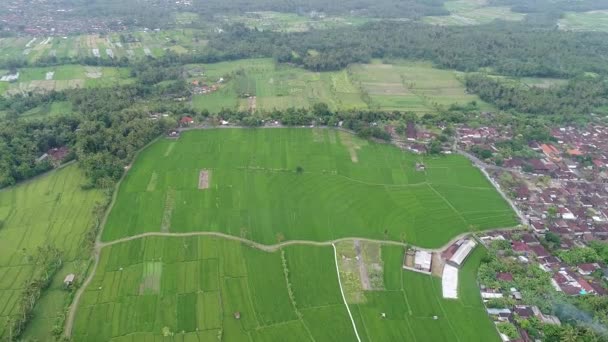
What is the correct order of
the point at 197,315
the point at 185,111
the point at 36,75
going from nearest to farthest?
the point at 197,315
the point at 185,111
the point at 36,75

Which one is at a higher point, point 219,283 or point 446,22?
point 446,22

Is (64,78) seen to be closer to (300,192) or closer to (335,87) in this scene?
(335,87)

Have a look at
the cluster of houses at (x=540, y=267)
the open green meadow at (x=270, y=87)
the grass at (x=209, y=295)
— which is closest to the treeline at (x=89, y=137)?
the open green meadow at (x=270, y=87)

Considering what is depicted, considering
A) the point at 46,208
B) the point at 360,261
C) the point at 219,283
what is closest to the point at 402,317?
the point at 360,261

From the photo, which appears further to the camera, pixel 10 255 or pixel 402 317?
pixel 10 255

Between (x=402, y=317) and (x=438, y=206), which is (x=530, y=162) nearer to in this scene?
(x=438, y=206)

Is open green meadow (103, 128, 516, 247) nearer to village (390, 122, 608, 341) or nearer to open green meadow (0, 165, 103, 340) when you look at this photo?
village (390, 122, 608, 341)

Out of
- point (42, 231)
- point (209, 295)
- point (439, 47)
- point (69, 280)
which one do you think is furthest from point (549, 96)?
point (42, 231)
